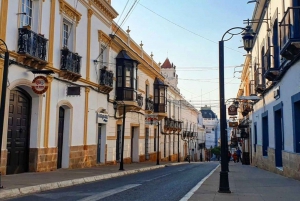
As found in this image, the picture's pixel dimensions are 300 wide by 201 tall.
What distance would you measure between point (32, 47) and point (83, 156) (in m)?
6.85

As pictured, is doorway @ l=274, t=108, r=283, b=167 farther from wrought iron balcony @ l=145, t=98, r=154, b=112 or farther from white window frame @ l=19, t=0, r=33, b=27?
wrought iron balcony @ l=145, t=98, r=154, b=112

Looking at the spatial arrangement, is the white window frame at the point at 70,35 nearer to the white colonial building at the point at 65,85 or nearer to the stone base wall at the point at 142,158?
the white colonial building at the point at 65,85

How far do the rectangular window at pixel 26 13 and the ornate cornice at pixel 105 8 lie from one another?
5.63 meters

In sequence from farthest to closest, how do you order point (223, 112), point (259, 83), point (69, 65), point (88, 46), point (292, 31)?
point (259, 83), point (88, 46), point (69, 65), point (292, 31), point (223, 112)

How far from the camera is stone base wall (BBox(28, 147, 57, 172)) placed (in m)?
13.9

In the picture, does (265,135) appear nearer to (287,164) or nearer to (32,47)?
(287,164)

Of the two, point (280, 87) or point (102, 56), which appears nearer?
point (280, 87)

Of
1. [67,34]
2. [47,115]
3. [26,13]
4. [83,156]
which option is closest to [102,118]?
[83,156]

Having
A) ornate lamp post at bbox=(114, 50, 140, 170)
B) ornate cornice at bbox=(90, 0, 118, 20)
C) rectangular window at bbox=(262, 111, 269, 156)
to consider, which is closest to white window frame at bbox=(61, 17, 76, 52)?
ornate cornice at bbox=(90, 0, 118, 20)

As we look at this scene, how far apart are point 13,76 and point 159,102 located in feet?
71.2

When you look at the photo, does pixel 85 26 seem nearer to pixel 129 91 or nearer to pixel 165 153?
pixel 129 91

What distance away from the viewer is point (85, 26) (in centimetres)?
1848

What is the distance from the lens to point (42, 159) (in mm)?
14305

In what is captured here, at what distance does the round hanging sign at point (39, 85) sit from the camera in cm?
1299
